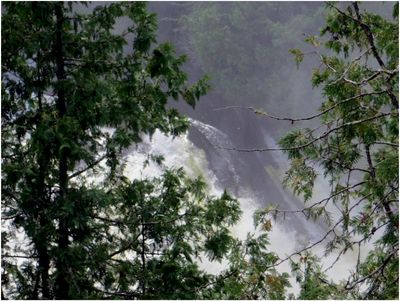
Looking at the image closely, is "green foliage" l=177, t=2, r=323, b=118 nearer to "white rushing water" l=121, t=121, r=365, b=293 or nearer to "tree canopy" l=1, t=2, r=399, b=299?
"white rushing water" l=121, t=121, r=365, b=293

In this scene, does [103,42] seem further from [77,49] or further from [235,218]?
[235,218]

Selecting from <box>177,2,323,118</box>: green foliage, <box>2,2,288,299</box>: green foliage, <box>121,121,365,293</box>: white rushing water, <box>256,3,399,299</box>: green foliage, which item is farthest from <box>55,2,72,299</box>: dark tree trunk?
<box>177,2,323,118</box>: green foliage

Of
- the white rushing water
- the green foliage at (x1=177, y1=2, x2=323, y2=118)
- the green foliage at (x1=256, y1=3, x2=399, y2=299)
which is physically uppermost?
the green foliage at (x1=177, y1=2, x2=323, y2=118)

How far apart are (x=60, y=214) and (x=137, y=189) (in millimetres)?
1389

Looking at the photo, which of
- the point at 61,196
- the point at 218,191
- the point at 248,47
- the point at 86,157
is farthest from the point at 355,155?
the point at 248,47

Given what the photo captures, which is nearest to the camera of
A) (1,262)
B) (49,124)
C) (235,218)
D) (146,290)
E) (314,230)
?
(49,124)

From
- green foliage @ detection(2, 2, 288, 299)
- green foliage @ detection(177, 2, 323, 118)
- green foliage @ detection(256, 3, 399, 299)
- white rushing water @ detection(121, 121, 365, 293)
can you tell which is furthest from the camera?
green foliage @ detection(177, 2, 323, 118)

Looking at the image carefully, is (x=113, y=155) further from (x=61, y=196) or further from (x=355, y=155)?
(x=355, y=155)

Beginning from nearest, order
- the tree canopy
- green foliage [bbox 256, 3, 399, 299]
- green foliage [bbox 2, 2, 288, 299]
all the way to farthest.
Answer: green foliage [bbox 256, 3, 399, 299] < the tree canopy < green foliage [bbox 2, 2, 288, 299]

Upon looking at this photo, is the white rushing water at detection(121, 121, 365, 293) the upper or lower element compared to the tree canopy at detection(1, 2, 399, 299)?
upper

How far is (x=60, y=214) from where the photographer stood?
6488 mm

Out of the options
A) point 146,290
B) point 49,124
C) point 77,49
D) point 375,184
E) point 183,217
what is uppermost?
point 77,49

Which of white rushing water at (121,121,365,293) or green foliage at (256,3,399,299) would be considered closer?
green foliage at (256,3,399,299)

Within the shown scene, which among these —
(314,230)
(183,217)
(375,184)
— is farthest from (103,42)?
(314,230)
